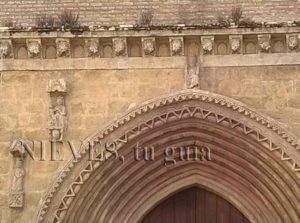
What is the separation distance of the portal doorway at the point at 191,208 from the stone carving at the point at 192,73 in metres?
1.48

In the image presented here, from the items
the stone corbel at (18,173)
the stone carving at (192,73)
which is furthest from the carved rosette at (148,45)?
the stone corbel at (18,173)

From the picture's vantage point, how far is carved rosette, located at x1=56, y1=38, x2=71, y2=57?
8406 mm

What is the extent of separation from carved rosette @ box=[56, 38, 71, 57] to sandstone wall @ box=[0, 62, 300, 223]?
0.23m

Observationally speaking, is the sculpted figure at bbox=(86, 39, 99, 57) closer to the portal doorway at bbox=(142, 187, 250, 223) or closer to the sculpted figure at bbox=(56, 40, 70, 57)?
the sculpted figure at bbox=(56, 40, 70, 57)

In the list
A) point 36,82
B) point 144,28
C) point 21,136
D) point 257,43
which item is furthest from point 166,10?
point 21,136

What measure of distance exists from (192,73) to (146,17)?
979mm

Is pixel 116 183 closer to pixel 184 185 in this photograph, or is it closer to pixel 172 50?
pixel 184 185

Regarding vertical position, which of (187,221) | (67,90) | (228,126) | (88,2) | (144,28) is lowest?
(187,221)

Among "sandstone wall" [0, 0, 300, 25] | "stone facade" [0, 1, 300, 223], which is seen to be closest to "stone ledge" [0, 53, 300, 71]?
"stone facade" [0, 1, 300, 223]

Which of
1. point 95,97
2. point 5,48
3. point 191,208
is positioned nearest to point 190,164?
point 191,208

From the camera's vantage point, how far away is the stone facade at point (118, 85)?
8.20 metres

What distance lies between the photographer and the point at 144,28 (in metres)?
8.31

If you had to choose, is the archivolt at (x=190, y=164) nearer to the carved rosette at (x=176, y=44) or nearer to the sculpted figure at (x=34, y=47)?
the carved rosette at (x=176, y=44)

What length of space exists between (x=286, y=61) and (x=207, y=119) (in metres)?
1.20
